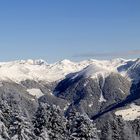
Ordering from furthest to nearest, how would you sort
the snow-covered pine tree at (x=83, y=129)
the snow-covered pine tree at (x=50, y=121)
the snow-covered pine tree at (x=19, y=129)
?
the snow-covered pine tree at (x=50, y=121) < the snow-covered pine tree at (x=83, y=129) < the snow-covered pine tree at (x=19, y=129)

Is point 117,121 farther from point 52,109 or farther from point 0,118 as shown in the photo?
point 0,118

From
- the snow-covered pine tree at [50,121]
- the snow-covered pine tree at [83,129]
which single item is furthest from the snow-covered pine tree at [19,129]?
the snow-covered pine tree at [50,121]

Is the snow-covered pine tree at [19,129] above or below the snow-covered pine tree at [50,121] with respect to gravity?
above

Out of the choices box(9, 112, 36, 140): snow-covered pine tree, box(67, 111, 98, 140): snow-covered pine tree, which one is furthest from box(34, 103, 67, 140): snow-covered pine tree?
box(9, 112, 36, 140): snow-covered pine tree

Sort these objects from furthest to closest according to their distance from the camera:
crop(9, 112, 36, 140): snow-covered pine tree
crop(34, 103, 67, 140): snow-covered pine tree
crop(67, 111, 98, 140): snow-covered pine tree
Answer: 1. crop(34, 103, 67, 140): snow-covered pine tree
2. crop(67, 111, 98, 140): snow-covered pine tree
3. crop(9, 112, 36, 140): snow-covered pine tree

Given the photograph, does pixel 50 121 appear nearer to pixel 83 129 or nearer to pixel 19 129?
pixel 83 129

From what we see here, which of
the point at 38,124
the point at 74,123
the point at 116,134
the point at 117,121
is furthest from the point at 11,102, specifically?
the point at 117,121

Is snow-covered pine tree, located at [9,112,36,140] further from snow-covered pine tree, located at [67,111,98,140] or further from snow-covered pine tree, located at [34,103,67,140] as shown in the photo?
snow-covered pine tree, located at [34,103,67,140]

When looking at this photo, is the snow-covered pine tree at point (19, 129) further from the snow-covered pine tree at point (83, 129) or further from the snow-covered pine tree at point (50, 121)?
the snow-covered pine tree at point (50, 121)

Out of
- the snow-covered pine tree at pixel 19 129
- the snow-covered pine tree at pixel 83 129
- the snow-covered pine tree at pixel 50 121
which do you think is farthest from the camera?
the snow-covered pine tree at pixel 50 121

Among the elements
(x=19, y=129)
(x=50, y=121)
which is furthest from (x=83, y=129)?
(x=19, y=129)

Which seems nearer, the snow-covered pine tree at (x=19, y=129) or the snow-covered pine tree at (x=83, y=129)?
the snow-covered pine tree at (x=19, y=129)

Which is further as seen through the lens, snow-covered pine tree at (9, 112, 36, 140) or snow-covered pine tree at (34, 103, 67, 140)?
snow-covered pine tree at (34, 103, 67, 140)
